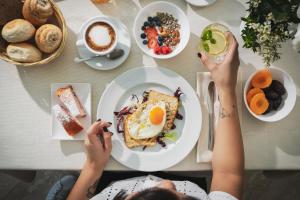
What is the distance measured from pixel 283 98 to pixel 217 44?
Result: 0.34 m

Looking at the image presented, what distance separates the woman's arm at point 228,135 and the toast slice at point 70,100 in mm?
541

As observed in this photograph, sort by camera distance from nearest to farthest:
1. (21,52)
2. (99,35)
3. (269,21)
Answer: (269,21)
(21,52)
(99,35)

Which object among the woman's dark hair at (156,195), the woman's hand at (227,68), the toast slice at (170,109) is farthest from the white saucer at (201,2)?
the woman's dark hair at (156,195)

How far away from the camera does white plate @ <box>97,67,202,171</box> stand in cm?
139

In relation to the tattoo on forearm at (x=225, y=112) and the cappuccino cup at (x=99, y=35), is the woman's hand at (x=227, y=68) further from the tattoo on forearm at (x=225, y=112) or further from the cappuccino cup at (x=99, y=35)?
the cappuccino cup at (x=99, y=35)

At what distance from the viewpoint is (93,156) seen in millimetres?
1359

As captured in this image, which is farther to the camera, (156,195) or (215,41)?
(215,41)

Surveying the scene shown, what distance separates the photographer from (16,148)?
1442 millimetres

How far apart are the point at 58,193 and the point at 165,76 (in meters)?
0.83

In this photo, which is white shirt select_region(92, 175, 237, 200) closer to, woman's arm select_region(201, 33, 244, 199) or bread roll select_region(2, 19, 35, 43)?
woman's arm select_region(201, 33, 244, 199)

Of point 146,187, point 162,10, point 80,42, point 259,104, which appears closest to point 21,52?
point 80,42

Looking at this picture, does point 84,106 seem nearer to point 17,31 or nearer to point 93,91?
point 93,91

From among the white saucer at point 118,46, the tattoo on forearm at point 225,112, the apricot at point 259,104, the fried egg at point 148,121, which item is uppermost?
the white saucer at point 118,46

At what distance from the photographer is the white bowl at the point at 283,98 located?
4.39 feet
